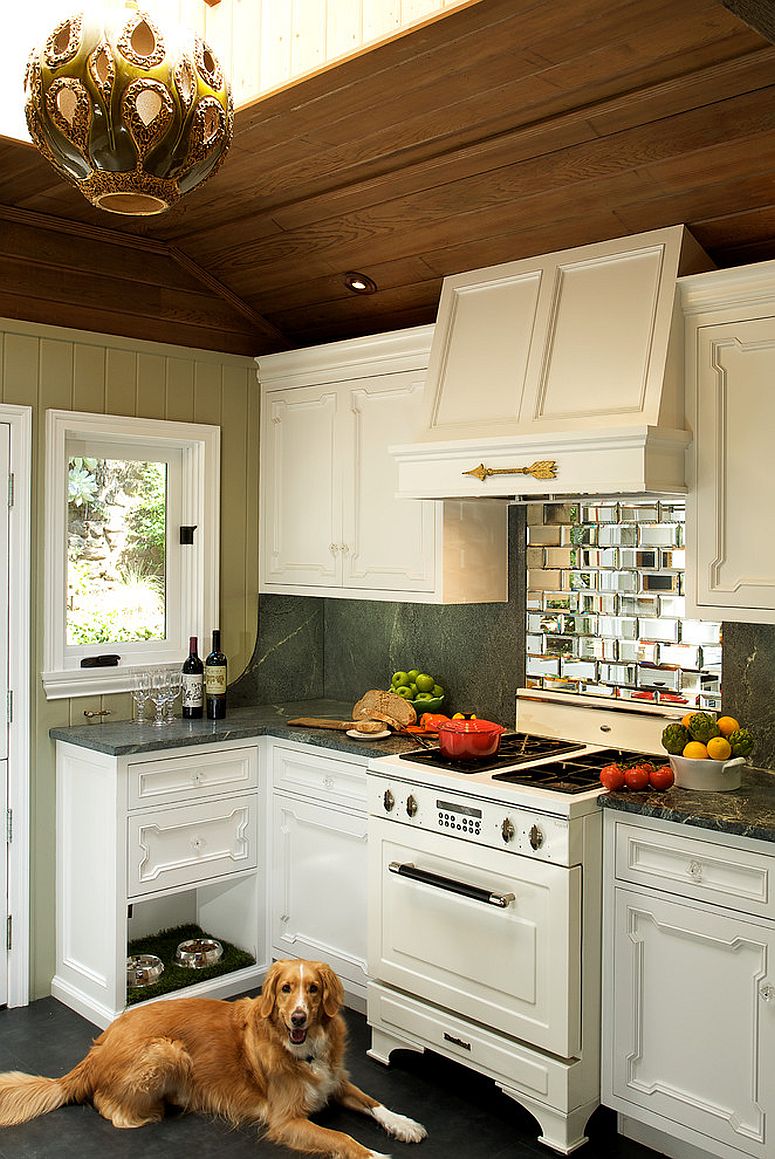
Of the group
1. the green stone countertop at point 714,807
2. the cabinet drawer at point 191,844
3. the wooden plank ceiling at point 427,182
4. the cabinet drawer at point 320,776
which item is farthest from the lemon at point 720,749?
the cabinet drawer at point 191,844

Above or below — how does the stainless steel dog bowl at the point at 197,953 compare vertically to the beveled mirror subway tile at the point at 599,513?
below

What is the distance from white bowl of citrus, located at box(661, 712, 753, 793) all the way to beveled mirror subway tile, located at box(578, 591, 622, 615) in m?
0.64

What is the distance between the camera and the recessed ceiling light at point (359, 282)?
12.8 ft

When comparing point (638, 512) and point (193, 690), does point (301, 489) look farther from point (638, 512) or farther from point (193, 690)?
point (638, 512)

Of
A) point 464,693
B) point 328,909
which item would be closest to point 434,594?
point 464,693

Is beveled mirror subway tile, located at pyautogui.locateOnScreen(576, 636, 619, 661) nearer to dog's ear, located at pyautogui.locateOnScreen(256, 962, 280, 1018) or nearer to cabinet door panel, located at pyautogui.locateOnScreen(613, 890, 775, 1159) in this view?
cabinet door panel, located at pyautogui.locateOnScreen(613, 890, 775, 1159)

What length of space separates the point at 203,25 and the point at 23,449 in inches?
58.8

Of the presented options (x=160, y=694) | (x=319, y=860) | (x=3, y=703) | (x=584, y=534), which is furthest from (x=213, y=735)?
(x=584, y=534)

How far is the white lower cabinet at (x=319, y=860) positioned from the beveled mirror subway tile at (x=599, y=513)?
1.12 m

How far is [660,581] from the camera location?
11.0 feet

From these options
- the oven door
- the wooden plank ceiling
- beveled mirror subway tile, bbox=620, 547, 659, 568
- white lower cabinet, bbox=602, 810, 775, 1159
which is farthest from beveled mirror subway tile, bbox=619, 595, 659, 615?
the wooden plank ceiling

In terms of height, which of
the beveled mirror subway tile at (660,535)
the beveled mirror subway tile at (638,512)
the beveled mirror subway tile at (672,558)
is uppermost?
the beveled mirror subway tile at (638,512)

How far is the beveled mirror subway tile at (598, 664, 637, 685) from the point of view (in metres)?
3.46

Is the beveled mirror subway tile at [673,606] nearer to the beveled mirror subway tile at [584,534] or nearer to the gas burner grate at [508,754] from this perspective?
the beveled mirror subway tile at [584,534]
